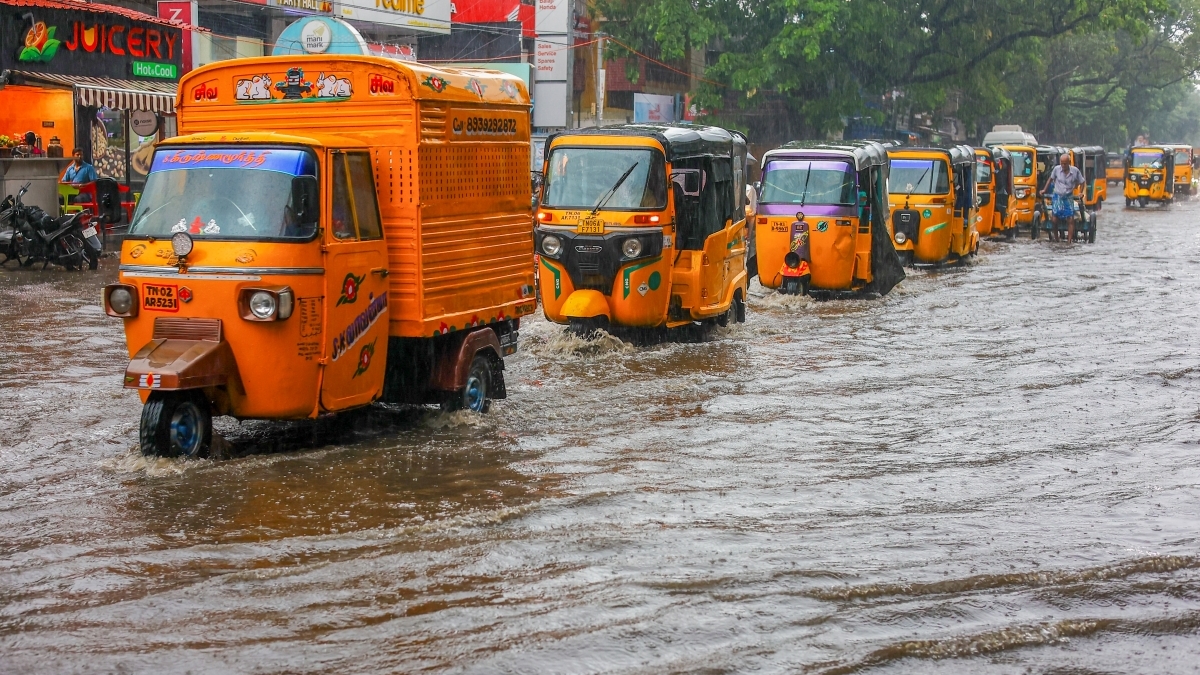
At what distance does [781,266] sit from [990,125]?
52670mm

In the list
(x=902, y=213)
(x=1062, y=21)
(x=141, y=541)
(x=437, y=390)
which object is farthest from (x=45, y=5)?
(x=1062, y=21)

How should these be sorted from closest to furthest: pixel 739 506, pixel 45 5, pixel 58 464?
pixel 739 506
pixel 58 464
pixel 45 5

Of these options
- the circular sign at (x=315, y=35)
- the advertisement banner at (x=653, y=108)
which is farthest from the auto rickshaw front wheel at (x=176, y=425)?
the advertisement banner at (x=653, y=108)

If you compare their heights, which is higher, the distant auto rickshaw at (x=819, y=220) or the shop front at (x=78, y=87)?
the shop front at (x=78, y=87)

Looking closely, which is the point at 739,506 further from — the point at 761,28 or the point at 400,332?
the point at 761,28

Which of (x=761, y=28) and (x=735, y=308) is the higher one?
(x=761, y=28)

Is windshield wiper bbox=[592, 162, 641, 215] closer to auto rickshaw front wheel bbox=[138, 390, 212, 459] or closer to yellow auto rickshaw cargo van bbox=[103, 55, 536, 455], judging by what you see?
yellow auto rickshaw cargo van bbox=[103, 55, 536, 455]

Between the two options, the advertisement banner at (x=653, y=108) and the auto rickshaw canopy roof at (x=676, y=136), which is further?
the advertisement banner at (x=653, y=108)

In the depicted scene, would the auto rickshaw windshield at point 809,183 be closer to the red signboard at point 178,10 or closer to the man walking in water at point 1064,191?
the man walking in water at point 1064,191

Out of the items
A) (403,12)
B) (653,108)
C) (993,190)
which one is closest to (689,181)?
(993,190)

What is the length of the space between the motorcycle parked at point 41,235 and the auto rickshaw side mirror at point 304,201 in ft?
41.3

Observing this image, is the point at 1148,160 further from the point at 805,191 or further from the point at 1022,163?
the point at 805,191

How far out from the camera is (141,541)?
662cm

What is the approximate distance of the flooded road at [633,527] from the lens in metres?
5.35
